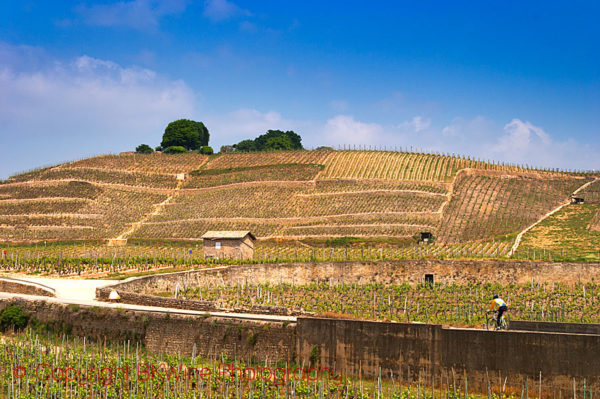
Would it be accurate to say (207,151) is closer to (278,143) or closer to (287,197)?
(278,143)

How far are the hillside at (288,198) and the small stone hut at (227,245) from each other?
16.7m

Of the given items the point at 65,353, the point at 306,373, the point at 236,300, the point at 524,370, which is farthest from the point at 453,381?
the point at 236,300

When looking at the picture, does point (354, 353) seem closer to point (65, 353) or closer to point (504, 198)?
point (65, 353)

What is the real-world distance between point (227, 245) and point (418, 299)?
20.1 m

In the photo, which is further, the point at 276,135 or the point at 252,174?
the point at 276,135

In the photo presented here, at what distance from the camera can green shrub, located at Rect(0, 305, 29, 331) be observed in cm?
3117

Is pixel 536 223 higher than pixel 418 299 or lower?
higher

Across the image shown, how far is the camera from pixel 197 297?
129ft

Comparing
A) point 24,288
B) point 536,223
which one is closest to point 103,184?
point 536,223

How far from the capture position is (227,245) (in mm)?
55688

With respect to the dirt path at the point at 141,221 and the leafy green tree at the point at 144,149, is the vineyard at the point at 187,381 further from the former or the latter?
the leafy green tree at the point at 144,149

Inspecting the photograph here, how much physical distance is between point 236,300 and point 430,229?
123 ft

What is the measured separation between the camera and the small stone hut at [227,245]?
181 feet

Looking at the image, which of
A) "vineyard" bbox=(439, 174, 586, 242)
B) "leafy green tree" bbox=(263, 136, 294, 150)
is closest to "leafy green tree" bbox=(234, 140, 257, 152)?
"leafy green tree" bbox=(263, 136, 294, 150)
